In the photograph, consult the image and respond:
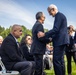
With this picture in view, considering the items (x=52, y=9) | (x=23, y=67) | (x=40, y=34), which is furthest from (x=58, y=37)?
(x=23, y=67)

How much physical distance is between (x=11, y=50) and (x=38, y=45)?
50.6 inches

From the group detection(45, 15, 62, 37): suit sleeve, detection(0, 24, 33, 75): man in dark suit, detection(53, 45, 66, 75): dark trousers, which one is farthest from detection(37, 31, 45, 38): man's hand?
detection(0, 24, 33, 75): man in dark suit

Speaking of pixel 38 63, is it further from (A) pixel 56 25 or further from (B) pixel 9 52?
(B) pixel 9 52

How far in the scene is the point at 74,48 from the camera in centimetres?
872

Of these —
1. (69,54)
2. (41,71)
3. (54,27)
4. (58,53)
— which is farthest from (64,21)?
(69,54)

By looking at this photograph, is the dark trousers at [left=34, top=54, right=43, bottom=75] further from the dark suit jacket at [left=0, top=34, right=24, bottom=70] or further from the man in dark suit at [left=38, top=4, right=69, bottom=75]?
the dark suit jacket at [left=0, top=34, right=24, bottom=70]

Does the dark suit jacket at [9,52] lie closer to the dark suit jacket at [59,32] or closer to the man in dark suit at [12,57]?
the man in dark suit at [12,57]

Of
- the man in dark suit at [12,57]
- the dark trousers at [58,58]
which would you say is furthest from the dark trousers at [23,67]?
the dark trousers at [58,58]

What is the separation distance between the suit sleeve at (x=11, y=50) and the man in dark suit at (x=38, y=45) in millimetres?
1156

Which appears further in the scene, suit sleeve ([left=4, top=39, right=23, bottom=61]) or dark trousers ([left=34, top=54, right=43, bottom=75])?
dark trousers ([left=34, top=54, right=43, bottom=75])

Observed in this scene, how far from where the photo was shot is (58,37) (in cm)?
697

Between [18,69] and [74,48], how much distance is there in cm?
300

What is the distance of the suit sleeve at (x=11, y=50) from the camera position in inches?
239

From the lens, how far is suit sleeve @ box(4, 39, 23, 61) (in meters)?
6.07
